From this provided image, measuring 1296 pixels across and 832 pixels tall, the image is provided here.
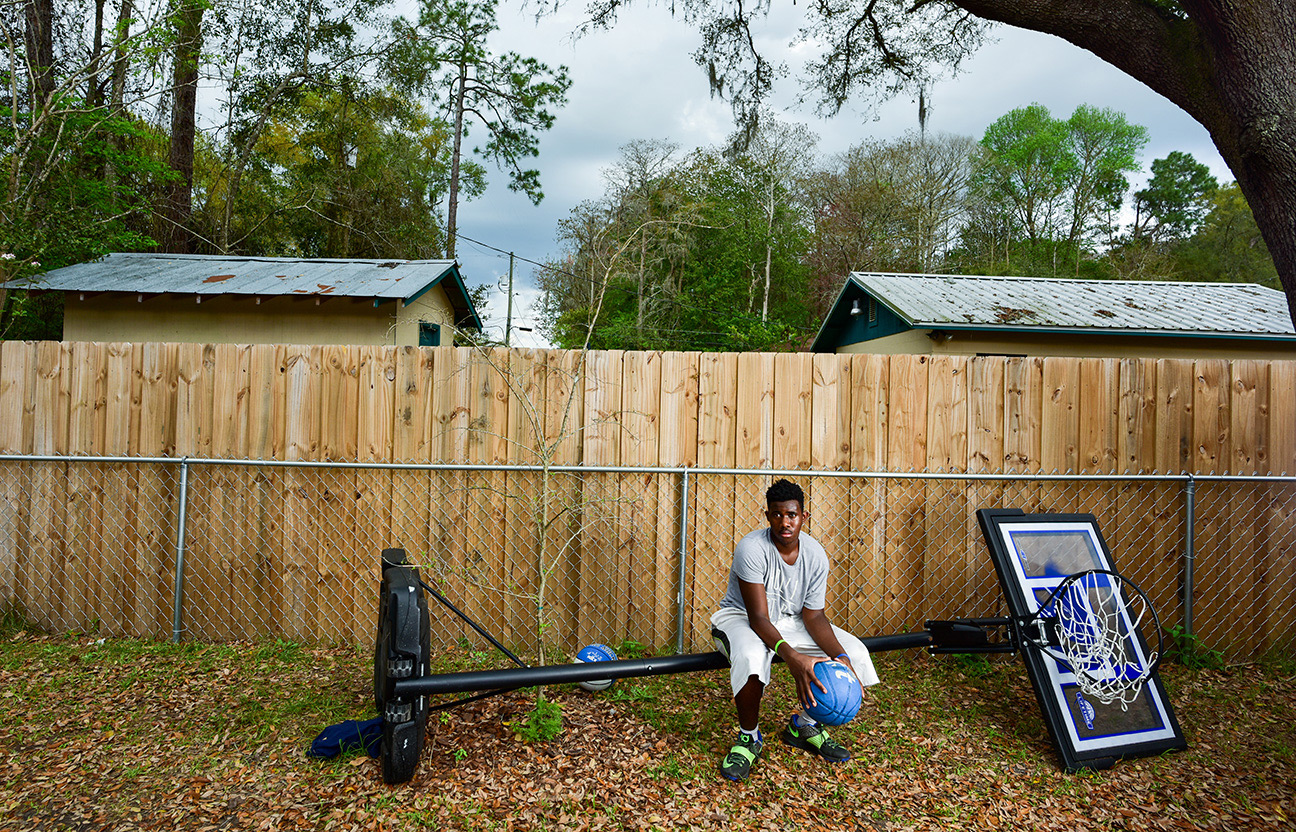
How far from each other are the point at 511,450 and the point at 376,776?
1.98 meters

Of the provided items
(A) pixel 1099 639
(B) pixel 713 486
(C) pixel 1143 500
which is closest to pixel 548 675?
(B) pixel 713 486

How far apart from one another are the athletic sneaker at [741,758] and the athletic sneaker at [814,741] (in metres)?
0.26

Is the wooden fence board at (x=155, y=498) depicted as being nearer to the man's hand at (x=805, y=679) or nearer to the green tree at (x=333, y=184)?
the man's hand at (x=805, y=679)

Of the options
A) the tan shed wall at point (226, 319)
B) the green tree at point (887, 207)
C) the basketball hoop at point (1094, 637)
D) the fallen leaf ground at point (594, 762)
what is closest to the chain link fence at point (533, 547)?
the fallen leaf ground at point (594, 762)

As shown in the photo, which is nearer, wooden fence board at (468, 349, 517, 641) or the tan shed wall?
wooden fence board at (468, 349, 517, 641)

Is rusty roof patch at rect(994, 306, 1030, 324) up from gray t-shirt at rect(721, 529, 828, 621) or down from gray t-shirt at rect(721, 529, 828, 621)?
up

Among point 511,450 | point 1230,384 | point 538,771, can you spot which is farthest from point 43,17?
point 1230,384

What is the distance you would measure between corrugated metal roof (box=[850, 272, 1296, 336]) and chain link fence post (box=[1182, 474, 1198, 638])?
7189 mm

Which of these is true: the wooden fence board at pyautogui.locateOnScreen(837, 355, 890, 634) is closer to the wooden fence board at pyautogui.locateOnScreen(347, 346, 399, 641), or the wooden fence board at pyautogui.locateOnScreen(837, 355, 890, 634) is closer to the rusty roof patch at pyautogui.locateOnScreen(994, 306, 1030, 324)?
the wooden fence board at pyautogui.locateOnScreen(347, 346, 399, 641)

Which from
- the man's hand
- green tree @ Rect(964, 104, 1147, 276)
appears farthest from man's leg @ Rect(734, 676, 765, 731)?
green tree @ Rect(964, 104, 1147, 276)

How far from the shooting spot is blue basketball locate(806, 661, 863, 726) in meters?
2.76

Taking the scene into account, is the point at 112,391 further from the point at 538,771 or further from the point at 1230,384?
the point at 1230,384

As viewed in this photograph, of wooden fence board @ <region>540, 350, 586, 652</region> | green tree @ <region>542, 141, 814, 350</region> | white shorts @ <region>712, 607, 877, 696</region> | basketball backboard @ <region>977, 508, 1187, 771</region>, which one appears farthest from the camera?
green tree @ <region>542, 141, 814, 350</region>

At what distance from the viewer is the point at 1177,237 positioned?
32.4m
